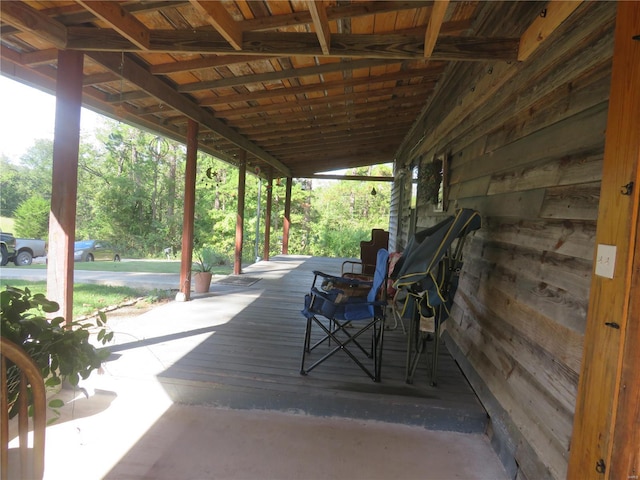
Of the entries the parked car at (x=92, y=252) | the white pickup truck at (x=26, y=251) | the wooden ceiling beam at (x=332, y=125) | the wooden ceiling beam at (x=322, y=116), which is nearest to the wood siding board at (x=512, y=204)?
the wooden ceiling beam at (x=322, y=116)

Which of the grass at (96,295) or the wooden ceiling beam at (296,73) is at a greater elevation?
the wooden ceiling beam at (296,73)

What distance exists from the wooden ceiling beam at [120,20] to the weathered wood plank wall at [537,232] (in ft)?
7.13

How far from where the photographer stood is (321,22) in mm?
1769

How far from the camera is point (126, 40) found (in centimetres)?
225

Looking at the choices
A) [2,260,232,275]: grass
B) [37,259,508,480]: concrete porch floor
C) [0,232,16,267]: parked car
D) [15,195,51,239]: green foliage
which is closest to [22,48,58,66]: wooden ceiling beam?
[37,259,508,480]: concrete porch floor

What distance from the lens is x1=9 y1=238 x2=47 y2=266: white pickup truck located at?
10.1 meters

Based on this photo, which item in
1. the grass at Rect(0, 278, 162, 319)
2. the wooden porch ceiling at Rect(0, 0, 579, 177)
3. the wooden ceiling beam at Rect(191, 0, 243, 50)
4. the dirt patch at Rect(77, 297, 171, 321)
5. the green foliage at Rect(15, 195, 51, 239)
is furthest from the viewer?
the green foliage at Rect(15, 195, 51, 239)

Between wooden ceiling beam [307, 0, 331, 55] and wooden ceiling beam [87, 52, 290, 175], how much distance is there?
1.73m

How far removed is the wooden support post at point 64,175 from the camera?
2.34m

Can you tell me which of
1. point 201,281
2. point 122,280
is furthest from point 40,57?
point 122,280

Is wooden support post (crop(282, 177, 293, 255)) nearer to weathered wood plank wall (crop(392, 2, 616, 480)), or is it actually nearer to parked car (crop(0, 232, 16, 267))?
parked car (crop(0, 232, 16, 267))

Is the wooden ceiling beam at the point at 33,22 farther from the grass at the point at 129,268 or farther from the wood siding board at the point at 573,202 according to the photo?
the grass at the point at 129,268

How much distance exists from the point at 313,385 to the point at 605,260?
1.71 m

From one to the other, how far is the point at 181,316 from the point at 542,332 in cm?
319
